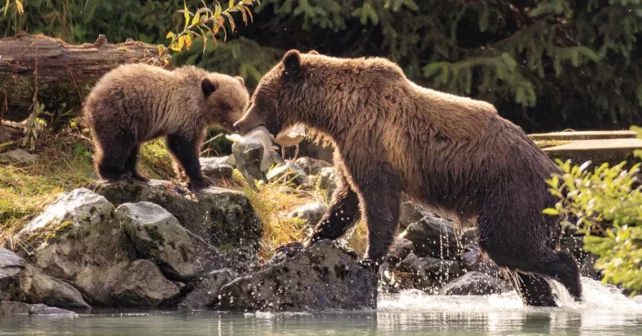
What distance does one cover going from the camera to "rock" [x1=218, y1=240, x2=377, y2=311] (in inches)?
288

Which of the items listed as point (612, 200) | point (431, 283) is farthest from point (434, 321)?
point (612, 200)

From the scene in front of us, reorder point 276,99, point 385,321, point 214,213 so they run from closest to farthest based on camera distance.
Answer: point 385,321 → point 276,99 → point 214,213

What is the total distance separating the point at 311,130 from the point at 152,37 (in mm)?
5964

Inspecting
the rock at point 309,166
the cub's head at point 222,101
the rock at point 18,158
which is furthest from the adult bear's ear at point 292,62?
the rock at point 309,166

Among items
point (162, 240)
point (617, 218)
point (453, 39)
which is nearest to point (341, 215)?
point (162, 240)

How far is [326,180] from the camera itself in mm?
10695

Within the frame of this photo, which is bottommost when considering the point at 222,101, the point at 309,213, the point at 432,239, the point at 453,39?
the point at 432,239

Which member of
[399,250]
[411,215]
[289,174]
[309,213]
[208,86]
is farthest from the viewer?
[289,174]

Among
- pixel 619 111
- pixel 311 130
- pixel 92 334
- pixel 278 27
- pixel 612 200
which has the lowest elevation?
pixel 92 334

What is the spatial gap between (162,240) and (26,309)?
1.16m

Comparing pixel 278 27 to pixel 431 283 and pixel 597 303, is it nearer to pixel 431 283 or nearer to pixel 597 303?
pixel 431 283

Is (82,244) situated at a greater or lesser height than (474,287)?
greater

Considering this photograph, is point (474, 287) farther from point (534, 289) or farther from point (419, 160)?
point (419, 160)

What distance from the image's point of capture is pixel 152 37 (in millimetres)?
13562
